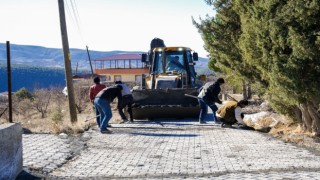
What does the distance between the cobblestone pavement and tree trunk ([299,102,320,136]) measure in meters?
0.94

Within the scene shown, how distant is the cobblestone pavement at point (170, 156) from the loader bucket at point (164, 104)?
334 cm

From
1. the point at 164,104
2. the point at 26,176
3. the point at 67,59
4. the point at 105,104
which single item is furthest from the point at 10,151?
the point at 164,104

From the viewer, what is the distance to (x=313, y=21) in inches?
356

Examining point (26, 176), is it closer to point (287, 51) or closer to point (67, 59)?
point (287, 51)

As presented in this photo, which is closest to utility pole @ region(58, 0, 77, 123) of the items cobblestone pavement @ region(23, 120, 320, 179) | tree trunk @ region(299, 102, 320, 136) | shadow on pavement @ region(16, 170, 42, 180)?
cobblestone pavement @ region(23, 120, 320, 179)

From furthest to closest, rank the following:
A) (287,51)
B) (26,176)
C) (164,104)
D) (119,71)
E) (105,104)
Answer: (119,71) → (164,104) → (105,104) → (287,51) → (26,176)

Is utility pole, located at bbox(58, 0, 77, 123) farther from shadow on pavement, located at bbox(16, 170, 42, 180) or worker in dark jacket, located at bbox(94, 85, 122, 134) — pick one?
shadow on pavement, located at bbox(16, 170, 42, 180)

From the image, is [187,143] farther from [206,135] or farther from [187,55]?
[187,55]

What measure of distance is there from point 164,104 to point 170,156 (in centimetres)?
727

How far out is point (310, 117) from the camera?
11141 millimetres

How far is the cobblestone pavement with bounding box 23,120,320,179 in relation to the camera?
7508 mm

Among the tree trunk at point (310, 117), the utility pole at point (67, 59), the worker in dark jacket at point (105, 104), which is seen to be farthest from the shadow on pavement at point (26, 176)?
the utility pole at point (67, 59)

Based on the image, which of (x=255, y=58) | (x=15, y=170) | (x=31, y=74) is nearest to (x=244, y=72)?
(x=255, y=58)

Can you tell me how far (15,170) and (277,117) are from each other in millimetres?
8955
